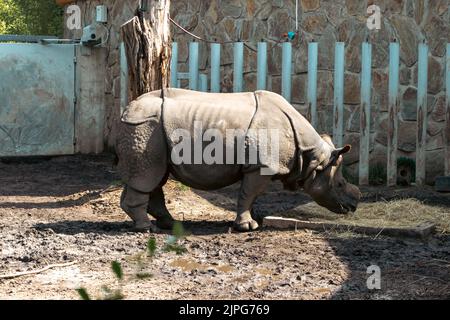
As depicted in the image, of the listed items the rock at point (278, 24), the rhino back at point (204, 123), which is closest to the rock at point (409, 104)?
the rock at point (278, 24)

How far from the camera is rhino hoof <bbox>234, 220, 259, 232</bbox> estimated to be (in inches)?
290

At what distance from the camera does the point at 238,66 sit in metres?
10.8

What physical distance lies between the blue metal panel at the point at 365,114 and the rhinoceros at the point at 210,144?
2.64 m

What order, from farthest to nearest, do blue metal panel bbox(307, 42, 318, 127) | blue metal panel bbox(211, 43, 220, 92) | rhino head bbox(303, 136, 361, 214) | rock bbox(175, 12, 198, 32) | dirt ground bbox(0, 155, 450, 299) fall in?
rock bbox(175, 12, 198, 32) < blue metal panel bbox(211, 43, 220, 92) < blue metal panel bbox(307, 42, 318, 127) < rhino head bbox(303, 136, 361, 214) < dirt ground bbox(0, 155, 450, 299)

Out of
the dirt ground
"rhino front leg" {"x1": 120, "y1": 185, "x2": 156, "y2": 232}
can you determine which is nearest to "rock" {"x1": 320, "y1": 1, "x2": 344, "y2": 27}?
the dirt ground

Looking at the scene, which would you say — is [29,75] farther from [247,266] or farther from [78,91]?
[247,266]

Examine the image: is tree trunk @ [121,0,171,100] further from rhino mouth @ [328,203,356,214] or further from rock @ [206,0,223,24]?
rock @ [206,0,223,24]

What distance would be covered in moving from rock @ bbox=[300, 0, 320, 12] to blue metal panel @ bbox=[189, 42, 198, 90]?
55.5 inches

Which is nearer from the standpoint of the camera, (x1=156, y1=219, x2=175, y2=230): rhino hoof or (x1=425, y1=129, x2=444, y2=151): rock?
(x1=156, y1=219, x2=175, y2=230): rhino hoof

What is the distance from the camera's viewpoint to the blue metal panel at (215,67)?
430 inches

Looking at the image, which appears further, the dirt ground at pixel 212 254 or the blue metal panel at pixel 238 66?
the blue metal panel at pixel 238 66

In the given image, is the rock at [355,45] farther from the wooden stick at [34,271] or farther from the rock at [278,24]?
the wooden stick at [34,271]
